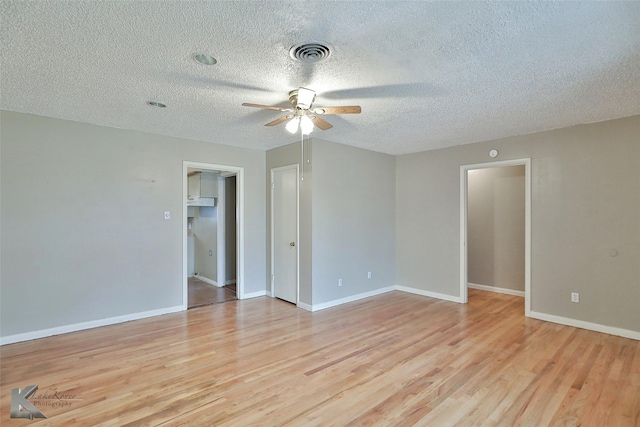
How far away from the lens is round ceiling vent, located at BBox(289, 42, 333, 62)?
6.54ft

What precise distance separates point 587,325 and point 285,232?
407cm

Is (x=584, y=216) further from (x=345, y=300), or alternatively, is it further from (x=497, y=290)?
(x=345, y=300)

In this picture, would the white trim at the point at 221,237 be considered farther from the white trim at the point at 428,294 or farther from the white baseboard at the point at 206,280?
the white trim at the point at 428,294

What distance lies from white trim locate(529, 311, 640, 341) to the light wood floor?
134mm

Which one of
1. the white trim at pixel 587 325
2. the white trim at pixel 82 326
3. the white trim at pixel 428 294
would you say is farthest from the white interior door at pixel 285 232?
the white trim at pixel 587 325

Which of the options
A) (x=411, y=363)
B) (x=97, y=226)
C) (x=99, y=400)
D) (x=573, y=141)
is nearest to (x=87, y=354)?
(x=99, y=400)

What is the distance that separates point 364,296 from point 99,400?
3.68 meters

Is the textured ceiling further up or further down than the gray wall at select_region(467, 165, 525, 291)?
further up

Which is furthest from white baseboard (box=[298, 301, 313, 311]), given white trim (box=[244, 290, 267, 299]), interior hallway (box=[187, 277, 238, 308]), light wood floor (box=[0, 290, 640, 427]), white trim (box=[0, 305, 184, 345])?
white trim (box=[0, 305, 184, 345])

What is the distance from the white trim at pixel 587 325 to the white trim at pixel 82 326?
489cm

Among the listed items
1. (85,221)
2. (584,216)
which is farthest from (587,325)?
(85,221)

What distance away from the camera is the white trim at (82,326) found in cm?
325

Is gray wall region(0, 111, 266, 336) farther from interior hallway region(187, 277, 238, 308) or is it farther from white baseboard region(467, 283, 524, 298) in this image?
white baseboard region(467, 283, 524, 298)

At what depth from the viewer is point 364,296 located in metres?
5.07
